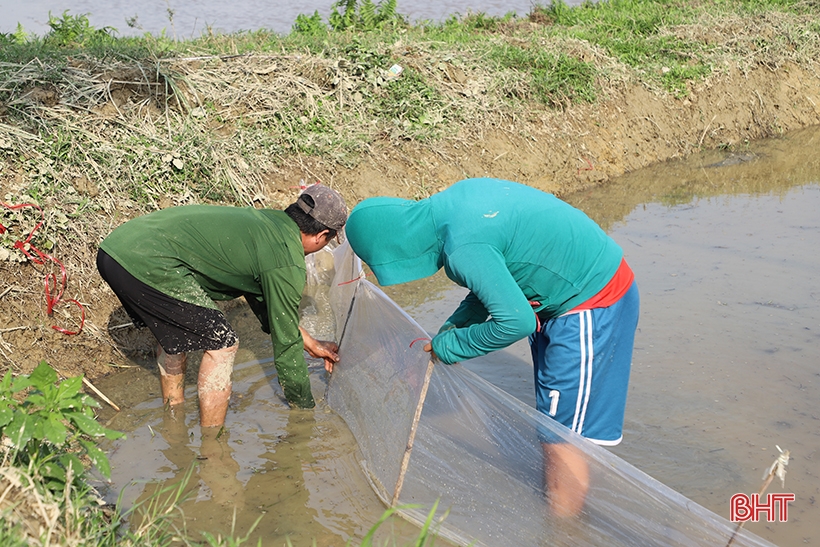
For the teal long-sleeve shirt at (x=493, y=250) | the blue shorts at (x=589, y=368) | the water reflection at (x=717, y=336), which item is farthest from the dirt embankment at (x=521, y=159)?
the blue shorts at (x=589, y=368)

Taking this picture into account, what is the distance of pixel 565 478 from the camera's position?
251 cm

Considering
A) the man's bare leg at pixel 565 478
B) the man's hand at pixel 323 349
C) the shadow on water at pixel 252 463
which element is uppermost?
the man's bare leg at pixel 565 478

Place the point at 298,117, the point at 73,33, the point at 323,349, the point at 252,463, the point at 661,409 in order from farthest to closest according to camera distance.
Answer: the point at 73,33, the point at 298,117, the point at 661,409, the point at 323,349, the point at 252,463

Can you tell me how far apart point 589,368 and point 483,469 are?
523 mm

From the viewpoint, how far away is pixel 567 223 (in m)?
2.40

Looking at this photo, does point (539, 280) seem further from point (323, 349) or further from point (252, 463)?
point (252, 463)

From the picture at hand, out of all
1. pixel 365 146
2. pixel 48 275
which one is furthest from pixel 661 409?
pixel 365 146

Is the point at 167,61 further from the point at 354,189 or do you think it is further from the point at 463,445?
the point at 463,445

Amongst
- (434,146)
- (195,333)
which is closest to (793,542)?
(195,333)

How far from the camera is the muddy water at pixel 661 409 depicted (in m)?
3.16

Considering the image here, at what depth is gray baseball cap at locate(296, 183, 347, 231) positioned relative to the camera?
320 centimetres

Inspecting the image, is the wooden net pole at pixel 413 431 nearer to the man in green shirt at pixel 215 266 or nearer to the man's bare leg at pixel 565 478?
the man's bare leg at pixel 565 478

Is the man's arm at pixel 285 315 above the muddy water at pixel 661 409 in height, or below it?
above

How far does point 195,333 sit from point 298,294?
50cm
